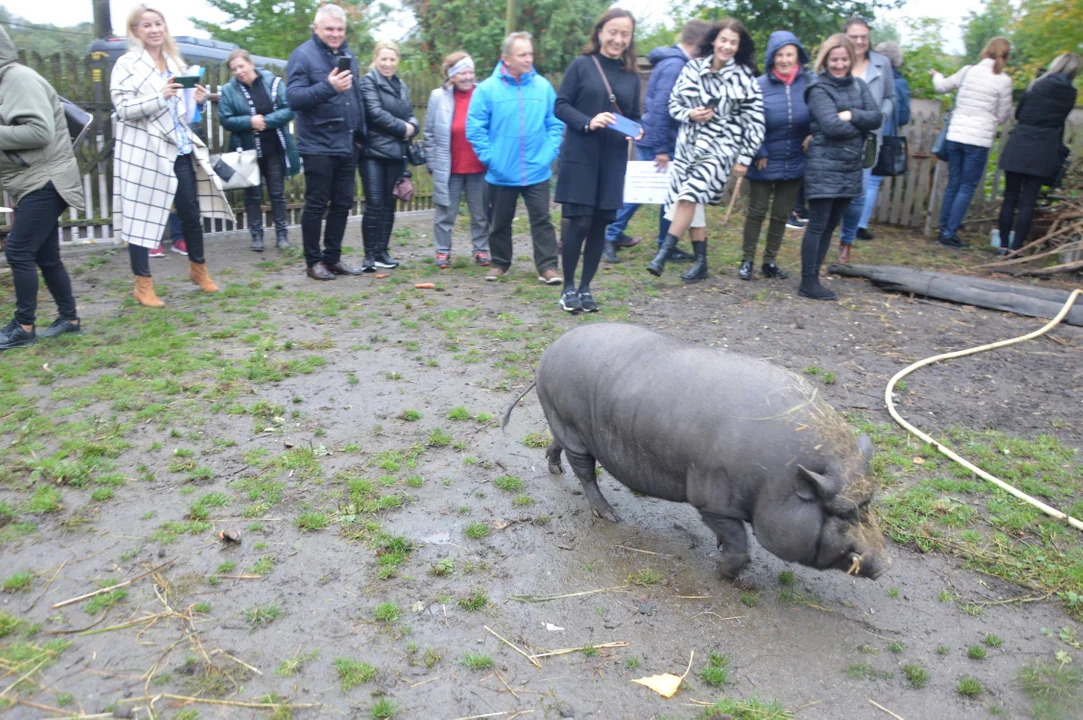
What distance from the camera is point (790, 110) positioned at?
25.8ft

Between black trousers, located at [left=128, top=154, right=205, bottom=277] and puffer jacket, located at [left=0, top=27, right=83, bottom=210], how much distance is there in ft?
3.29

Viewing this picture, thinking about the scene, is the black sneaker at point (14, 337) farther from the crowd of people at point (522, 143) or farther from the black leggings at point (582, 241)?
the black leggings at point (582, 241)

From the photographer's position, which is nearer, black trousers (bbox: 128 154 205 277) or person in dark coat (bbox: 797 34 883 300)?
black trousers (bbox: 128 154 205 277)

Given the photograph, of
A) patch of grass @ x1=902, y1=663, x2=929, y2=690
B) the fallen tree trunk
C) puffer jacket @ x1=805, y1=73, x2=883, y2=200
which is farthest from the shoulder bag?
patch of grass @ x1=902, y1=663, x2=929, y2=690

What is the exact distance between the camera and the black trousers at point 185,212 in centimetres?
691

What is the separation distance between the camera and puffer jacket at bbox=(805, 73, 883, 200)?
7.34m

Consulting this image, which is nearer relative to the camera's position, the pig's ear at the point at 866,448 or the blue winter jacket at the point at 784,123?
the pig's ear at the point at 866,448

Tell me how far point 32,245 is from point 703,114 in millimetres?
5533

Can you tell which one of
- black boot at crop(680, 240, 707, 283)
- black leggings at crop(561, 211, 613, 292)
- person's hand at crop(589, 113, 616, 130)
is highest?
person's hand at crop(589, 113, 616, 130)

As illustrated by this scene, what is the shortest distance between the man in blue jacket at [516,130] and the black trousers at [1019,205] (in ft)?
18.8

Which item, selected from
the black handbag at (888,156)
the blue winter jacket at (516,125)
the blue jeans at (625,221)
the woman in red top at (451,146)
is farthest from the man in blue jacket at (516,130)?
the black handbag at (888,156)

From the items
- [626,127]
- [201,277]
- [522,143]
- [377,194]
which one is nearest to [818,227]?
[626,127]

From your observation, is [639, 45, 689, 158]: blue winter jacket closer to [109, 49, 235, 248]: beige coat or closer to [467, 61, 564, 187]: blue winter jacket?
[467, 61, 564, 187]: blue winter jacket

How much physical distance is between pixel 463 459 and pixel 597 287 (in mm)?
3935
